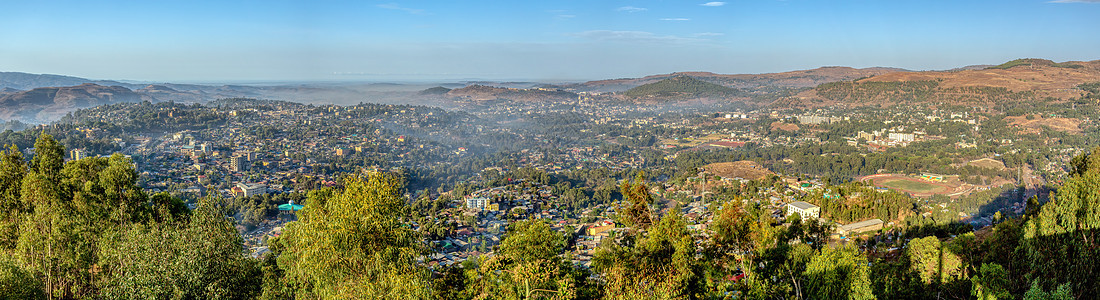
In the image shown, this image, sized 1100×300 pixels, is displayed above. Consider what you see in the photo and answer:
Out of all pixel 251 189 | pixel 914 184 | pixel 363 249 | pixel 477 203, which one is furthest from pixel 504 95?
pixel 363 249

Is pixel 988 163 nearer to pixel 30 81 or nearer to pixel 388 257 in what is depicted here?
pixel 388 257

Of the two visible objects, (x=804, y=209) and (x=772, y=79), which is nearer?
(x=804, y=209)

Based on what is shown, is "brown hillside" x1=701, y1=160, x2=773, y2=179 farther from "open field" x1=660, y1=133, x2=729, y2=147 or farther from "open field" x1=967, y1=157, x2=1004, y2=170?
"open field" x1=660, y1=133, x2=729, y2=147

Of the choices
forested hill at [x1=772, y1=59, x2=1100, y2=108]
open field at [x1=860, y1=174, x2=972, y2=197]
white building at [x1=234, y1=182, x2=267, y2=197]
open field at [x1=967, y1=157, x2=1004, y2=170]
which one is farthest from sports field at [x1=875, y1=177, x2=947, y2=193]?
forested hill at [x1=772, y1=59, x2=1100, y2=108]

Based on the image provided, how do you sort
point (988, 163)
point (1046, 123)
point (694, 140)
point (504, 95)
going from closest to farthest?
point (988, 163) < point (1046, 123) < point (694, 140) < point (504, 95)

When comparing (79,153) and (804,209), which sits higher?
(79,153)

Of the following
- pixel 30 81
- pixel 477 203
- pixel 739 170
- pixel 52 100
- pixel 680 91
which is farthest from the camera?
pixel 680 91

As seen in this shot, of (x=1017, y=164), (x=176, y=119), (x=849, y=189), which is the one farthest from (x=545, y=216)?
(x=176, y=119)

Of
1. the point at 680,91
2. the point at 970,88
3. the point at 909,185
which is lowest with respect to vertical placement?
the point at 909,185
